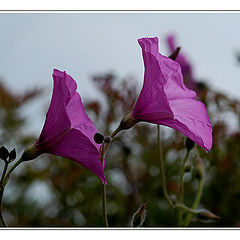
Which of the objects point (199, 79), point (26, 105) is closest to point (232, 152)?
point (199, 79)

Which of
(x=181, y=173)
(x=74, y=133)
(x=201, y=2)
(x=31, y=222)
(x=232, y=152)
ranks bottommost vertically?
(x=31, y=222)

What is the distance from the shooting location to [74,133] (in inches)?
17.2

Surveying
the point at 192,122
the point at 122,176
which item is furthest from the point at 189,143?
the point at 122,176

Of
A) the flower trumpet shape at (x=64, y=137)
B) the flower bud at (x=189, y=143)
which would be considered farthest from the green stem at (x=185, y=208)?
the flower trumpet shape at (x=64, y=137)

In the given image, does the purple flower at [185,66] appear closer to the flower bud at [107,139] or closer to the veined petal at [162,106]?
the veined petal at [162,106]

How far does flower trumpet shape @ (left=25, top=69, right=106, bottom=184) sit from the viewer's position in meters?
0.43

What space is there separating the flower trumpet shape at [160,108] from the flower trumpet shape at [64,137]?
61 millimetres

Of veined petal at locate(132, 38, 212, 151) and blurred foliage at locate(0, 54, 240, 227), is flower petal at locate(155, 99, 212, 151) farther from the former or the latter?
blurred foliage at locate(0, 54, 240, 227)

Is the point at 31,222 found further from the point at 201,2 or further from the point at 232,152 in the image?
the point at 201,2

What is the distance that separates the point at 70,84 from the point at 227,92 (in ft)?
1.98

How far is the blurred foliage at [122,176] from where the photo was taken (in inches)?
38.0

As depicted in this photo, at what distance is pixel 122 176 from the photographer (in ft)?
3.71

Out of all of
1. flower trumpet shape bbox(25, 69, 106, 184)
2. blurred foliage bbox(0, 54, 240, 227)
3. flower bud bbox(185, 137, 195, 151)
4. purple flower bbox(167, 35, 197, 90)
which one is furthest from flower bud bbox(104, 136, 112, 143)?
purple flower bbox(167, 35, 197, 90)

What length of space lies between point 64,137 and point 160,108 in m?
0.12
